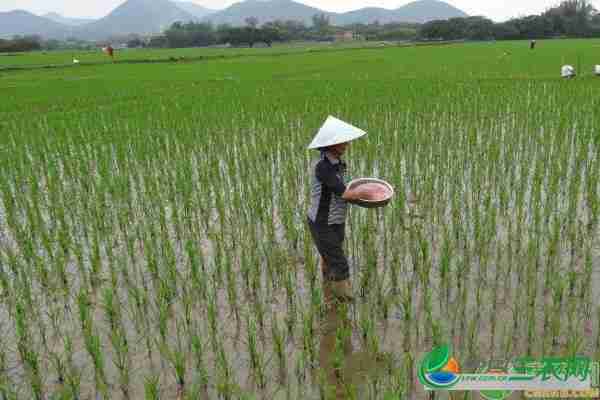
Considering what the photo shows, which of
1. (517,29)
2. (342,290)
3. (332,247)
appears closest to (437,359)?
(342,290)

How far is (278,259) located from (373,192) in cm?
100

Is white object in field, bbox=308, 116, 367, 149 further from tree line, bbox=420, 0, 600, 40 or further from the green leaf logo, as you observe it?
tree line, bbox=420, 0, 600, 40

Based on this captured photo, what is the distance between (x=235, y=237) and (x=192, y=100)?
806 centimetres

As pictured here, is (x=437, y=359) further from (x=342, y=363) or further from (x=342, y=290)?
(x=342, y=290)

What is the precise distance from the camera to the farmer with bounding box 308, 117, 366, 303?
257 centimetres

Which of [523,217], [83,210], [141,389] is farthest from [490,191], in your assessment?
[83,210]

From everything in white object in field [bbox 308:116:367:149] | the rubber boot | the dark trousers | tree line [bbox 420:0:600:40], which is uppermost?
tree line [bbox 420:0:600:40]

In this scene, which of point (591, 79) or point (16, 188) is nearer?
point (16, 188)

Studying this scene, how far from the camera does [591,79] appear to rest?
1113 centimetres

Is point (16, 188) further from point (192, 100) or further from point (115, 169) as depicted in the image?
point (192, 100)

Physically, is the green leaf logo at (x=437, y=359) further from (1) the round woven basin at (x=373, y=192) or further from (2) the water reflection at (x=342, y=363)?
(1) the round woven basin at (x=373, y=192)

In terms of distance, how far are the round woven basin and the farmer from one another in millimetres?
72

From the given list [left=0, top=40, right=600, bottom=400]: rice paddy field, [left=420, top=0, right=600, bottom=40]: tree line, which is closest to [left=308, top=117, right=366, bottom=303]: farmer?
[left=0, top=40, right=600, bottom=400]: rice paddy field

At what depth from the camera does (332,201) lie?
2742mm
